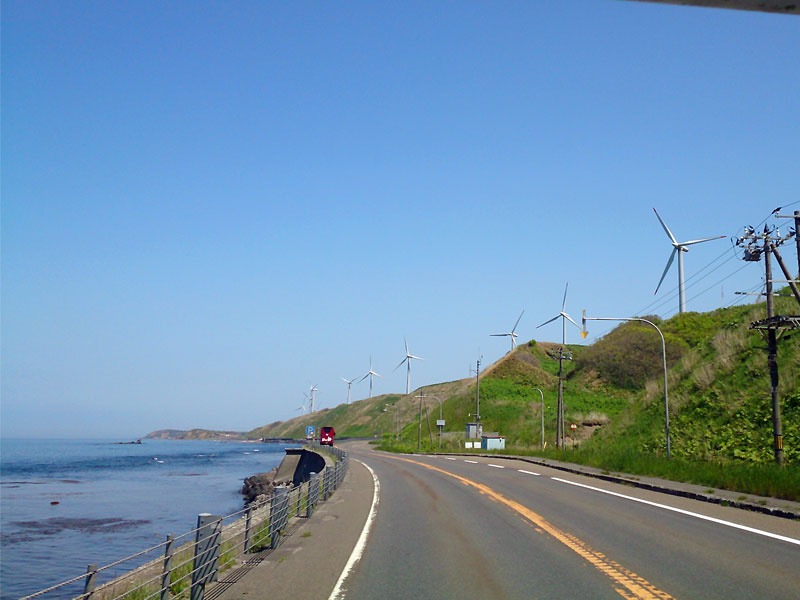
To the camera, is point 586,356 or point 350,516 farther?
point 586,356

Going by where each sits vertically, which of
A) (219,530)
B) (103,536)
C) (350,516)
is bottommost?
(103,536)

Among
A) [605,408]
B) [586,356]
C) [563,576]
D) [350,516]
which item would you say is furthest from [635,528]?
[586,356]

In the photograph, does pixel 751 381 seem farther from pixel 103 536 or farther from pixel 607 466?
pixel 103 536

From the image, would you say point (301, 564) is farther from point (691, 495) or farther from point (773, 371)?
point (773, 371)

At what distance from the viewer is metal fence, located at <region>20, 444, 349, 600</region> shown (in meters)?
7.70

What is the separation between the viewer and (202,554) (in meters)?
8.85

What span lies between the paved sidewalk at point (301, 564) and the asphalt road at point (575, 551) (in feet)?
1.54

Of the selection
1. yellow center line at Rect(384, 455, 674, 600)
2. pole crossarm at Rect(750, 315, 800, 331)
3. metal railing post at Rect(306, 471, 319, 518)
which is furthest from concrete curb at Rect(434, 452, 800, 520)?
metal railing post at Rect(306, 471, 319, 518)

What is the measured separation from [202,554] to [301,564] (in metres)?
2.49

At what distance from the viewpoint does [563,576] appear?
367 inches

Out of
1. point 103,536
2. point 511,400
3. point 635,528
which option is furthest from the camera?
point 511,400

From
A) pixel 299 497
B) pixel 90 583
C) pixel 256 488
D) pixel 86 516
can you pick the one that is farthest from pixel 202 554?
pixel 256 488

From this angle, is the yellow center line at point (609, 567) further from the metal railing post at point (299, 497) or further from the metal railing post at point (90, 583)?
the metal railing post at point (90, 583)

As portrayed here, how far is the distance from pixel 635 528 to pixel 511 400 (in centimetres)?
9805
